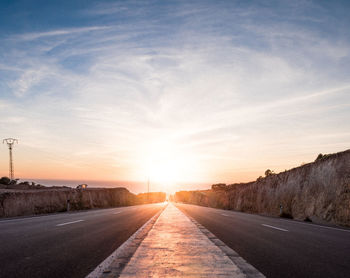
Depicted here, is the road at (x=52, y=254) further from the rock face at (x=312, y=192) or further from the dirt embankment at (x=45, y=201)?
the rock face at (x=312, y=192)

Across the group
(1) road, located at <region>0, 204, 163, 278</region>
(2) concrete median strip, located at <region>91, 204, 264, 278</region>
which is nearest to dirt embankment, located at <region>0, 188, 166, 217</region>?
(1) road, located at <region>0, 204, 163, 278</region>

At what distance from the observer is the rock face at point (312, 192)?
18172mm

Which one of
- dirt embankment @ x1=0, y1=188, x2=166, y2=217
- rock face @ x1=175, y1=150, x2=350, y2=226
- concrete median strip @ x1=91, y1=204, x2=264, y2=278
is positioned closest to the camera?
concrete median strip @ x1=91, y1=204, x2=264, y2=278

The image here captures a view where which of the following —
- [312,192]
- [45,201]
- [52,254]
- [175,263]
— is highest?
[175,263]

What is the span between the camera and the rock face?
715 inches

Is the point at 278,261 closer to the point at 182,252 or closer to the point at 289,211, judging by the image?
the point at 182,252

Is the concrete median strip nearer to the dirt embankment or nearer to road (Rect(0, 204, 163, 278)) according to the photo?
road (Rect(0, 204, 163, 278))

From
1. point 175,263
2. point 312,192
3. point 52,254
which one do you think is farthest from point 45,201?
point 175,263

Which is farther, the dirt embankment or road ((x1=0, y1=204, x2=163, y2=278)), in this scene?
the dirt embankment

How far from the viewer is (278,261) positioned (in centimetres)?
527

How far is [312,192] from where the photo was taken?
22.1 metres

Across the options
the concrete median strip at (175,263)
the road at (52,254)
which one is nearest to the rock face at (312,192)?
the concrete median strip at (175,263)

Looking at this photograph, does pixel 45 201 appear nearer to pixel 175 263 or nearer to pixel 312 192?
pixel 312 192

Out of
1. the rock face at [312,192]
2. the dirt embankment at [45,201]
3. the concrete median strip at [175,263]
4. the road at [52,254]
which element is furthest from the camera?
the dirt embankment at [45,201]
